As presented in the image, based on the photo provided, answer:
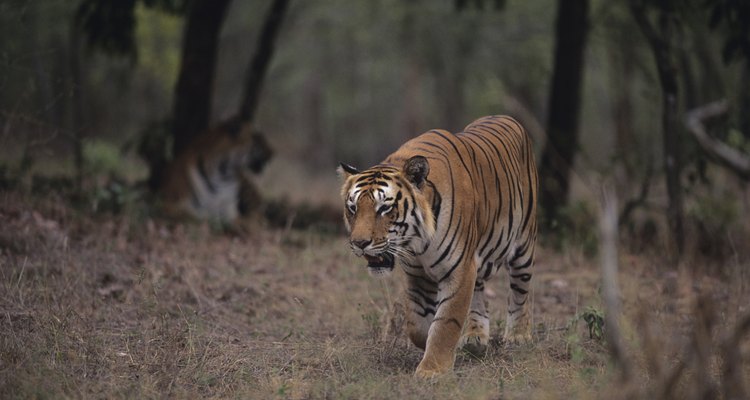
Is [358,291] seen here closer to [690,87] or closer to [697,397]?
[697,397]

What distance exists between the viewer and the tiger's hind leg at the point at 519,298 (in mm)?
5977

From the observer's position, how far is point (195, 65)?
10992mm

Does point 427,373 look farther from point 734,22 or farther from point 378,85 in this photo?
point 378,85

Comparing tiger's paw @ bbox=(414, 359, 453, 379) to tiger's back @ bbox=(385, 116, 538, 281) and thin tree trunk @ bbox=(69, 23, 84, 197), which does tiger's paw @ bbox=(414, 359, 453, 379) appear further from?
thin tree trunk @ bbox=(69, 23, 84, 197)

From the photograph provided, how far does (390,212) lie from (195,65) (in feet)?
22.6

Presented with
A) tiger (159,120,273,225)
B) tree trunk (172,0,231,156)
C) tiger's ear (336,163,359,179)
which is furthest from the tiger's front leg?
tree trunk (172,0,231,156)

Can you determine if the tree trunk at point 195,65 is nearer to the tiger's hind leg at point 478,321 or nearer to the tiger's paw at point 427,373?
the tiger's hind leg at point 478,321

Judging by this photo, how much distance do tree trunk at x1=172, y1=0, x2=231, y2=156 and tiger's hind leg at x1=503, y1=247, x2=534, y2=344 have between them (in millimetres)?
6178

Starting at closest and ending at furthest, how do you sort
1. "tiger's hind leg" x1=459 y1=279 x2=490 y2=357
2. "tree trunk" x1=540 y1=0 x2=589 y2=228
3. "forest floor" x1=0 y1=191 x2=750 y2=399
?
"forest floor" x1=0 y1=191 x2=750 y2=399, "tiger's hind leg" x1=459 y1=279 x2=490 y2=357, "tree trunk" x1=540 y1=0 x2=589 y2=228

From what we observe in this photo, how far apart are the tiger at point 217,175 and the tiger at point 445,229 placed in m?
5.00

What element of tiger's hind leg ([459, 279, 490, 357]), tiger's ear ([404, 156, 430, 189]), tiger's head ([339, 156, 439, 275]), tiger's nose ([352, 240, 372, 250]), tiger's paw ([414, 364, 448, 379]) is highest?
tiger's ear ([404, 156, 430, 189])

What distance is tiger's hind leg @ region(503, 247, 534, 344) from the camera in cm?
598

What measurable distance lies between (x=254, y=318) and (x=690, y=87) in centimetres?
884

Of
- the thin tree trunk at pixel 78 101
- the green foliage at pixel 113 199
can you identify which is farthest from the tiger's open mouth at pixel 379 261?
the thin tree trunk at pixel 78 101
